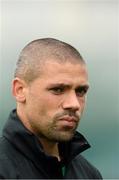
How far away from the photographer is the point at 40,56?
2.91 metres

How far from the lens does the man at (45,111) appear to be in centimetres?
273

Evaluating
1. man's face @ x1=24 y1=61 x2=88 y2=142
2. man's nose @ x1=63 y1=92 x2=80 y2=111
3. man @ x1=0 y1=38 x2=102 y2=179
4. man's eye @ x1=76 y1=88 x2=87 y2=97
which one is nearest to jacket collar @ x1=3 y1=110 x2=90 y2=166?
man @ x1=0 y1=38 x2=102 y2=179

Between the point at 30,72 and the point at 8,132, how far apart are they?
15.0 inches

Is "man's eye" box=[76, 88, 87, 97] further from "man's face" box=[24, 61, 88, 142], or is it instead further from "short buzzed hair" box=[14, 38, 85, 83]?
"short buzzed hair" box=[14, 38, 85, 83]

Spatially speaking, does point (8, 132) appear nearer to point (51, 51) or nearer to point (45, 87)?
point (45, 87)

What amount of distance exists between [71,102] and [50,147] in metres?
Result: 0.33

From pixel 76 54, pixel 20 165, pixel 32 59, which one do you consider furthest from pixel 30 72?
pixel 20 165

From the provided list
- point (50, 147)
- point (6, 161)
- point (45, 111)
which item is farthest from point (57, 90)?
point (6, 161)

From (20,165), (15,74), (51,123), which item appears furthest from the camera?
(15,74)

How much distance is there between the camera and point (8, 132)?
279 cm

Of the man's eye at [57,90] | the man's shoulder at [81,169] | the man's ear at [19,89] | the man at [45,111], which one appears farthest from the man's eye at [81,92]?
the man's shoulder at [81,169]

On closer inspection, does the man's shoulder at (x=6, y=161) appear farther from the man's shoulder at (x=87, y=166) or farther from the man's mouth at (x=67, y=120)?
the man's shoulder at (x=87, y=166)

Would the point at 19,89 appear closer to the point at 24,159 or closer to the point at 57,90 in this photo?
the point at 57,90

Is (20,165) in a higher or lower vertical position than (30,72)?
lower
